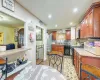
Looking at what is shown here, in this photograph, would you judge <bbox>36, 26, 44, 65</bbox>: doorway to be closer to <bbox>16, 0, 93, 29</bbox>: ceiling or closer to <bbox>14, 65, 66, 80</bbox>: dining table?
<bbox>16, 0, 93, 29</bbox>: ceiling

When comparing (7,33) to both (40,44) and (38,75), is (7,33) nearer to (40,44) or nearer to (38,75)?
(40,44)

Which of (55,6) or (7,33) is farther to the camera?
(7,33)

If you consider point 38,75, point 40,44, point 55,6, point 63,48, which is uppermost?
point 55,6

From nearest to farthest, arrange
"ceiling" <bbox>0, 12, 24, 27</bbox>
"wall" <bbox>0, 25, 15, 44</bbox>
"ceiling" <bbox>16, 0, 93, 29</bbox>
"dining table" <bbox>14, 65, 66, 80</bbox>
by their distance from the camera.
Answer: "dining table" <bbox>14, 65, 66, 80</bbox>, "ceiling" <bbox>16, 0, 93, 29</bbox>, "ceiling" <bbox>0, 12, 24, 27</bbox>, "wall" <bbox>0, 25, 15, 44</bbox>

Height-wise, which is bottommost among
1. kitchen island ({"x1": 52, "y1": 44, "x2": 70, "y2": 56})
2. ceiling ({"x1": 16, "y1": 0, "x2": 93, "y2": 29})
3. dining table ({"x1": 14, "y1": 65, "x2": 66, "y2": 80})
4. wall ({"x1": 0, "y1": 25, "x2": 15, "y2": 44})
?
kitchen island ({"x1": 52, "y1": 44, "x2": 70, "y2": 56})

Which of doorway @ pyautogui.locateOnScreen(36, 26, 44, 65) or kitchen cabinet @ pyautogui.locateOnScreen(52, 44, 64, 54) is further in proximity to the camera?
kitchen cabinet @ pyautogui.locateOnScreen(52, 44, 64, 54)

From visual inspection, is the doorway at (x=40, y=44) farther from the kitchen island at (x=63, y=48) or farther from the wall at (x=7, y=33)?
the kitchen island at (x=63, y=48)

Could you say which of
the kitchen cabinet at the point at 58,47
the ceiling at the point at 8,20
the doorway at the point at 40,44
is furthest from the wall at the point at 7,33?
the kitchen cabinet at the point at 58,47

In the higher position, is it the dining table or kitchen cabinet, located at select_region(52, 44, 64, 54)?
the dining table

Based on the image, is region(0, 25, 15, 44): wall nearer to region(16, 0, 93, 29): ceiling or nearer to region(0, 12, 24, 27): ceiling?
region(0, 12, 24, 27): ceiling

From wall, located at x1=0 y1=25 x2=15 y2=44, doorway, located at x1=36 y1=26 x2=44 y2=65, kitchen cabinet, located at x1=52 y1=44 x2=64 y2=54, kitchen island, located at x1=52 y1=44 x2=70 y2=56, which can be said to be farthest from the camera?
kitchen cabinet, located at x1=52 y1=44 x2=64 y2=54

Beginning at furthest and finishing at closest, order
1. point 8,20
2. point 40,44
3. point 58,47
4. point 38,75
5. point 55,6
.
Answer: point 58,47 < point 40,44 < point 8,20 < point 55,6 < point 38,75

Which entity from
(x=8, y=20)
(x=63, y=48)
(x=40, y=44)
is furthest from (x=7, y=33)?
(x=63, y=48)

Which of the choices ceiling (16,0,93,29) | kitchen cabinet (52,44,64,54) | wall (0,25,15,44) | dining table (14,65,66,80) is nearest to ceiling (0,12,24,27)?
ceiling (16,0,93,29)
